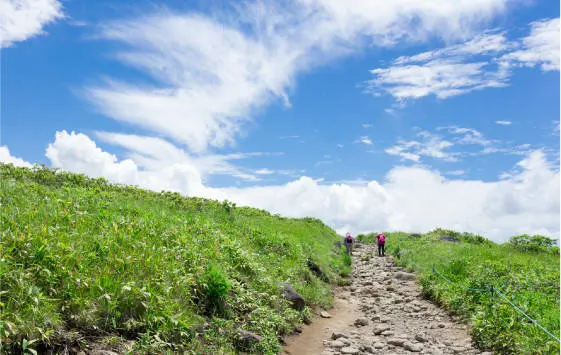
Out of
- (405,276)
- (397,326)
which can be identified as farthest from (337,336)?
(405,276)

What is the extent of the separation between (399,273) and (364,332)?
886 centimetres

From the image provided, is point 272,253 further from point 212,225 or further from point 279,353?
point 279,353

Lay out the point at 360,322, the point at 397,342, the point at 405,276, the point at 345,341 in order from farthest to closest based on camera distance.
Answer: the point at 405,276 → the point at 360,322 → the point at 345,341 → the point at 397,342

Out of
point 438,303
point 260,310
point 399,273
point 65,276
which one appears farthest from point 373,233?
point 65,276

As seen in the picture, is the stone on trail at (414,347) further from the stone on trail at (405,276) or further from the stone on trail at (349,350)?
the stone on trail at (405,276)

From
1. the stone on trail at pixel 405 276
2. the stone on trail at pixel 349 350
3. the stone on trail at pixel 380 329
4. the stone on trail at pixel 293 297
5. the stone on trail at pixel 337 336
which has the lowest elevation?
the stone on trail at pixel 349 350

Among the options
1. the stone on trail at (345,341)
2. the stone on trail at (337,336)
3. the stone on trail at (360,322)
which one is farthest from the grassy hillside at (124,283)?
the stone on trail at (360,322)

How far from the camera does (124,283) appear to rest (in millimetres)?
7434

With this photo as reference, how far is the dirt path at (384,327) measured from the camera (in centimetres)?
1012

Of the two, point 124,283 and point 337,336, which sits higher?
point 124,283

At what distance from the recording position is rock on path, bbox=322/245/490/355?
33.2ft

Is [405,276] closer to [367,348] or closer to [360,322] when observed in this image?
[360,322]

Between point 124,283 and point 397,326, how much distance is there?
8333 millimetres

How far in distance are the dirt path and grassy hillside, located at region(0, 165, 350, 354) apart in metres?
0.87
